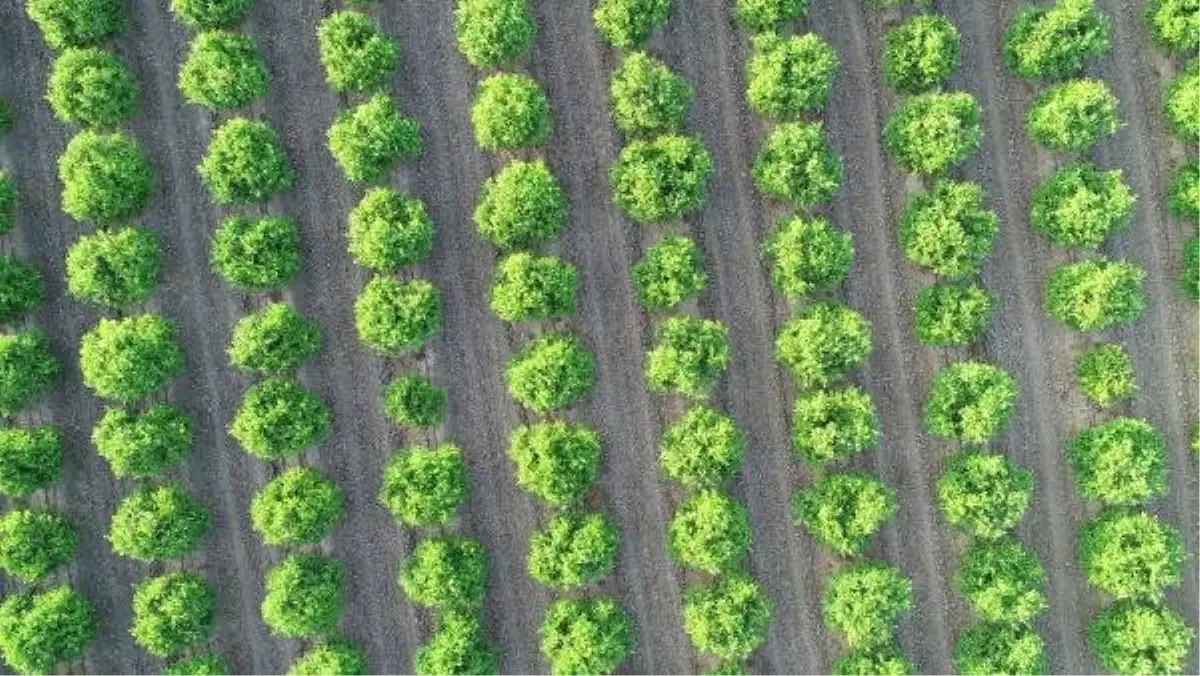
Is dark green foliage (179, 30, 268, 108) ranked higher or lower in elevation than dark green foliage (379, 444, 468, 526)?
higher

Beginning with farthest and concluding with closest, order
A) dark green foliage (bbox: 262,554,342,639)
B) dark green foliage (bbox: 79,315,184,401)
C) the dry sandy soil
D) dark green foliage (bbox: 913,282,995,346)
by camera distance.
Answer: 1. the dry sandy soil
2. dark green foliage (bbox: 913,282,995,346)
3. dark green foliage (bbox: 262,554,342,639)
4. dark green foliage (bbox: 79,315,184,401)

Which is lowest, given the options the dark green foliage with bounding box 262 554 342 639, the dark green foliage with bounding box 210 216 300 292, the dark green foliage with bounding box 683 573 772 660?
the dark green foliage with bounding box 683 573 772 660

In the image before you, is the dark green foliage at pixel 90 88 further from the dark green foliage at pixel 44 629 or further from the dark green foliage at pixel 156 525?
the dark green foliage at pixel 44 629

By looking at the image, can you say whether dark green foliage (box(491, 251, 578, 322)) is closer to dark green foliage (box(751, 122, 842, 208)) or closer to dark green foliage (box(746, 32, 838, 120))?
dark green foliage (box(751, 122, 842, 208))

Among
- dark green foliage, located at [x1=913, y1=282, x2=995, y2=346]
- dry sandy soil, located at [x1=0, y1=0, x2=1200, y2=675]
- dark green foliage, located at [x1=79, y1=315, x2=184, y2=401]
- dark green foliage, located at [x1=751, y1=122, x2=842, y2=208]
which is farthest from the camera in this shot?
dry sandy soil, located at [x1=0, y1=0, x2=1200, y2=675]

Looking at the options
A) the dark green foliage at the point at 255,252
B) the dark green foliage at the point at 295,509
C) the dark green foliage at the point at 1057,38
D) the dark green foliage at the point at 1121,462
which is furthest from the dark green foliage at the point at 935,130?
the dark green foliage at the point at 295,509

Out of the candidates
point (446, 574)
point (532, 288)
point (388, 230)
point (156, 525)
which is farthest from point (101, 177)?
point (446, 574)

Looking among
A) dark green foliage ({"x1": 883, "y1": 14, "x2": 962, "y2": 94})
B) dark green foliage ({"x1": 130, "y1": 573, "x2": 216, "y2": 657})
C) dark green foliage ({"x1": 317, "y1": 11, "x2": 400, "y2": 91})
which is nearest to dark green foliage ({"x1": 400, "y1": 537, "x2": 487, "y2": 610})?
dark green foliage ({"x1": 130, "y1": 573, "x2": 216, "y2": 657})
